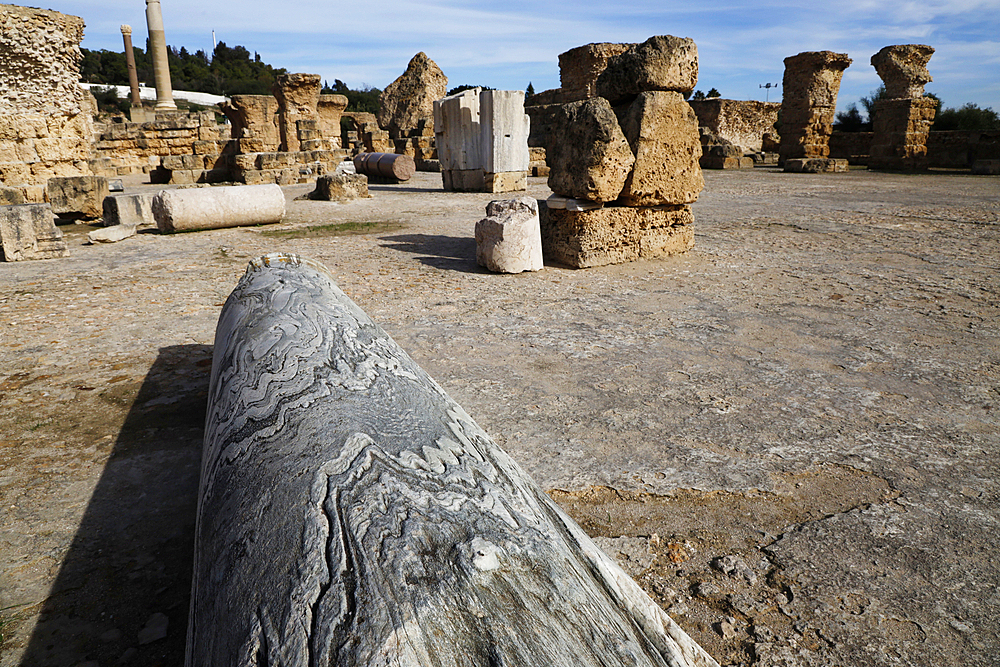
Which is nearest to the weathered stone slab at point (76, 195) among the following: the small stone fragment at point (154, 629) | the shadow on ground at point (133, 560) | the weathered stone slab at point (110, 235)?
the weathered stone slab at point (110, 235)

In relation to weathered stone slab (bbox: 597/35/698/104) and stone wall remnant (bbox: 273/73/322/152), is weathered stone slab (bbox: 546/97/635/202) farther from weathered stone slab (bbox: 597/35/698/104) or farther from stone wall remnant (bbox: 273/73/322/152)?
stone wall remnant (bbox: 273/73/322/152)

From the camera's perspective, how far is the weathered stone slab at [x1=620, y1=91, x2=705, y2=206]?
5.59 m

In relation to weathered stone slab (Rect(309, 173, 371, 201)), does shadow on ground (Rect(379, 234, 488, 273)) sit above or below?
below

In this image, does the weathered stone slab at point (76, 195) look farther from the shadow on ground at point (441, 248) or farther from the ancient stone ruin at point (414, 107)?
the ancient stone ruin at point (414, 107)

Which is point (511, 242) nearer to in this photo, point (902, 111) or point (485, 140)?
point (485, 140)

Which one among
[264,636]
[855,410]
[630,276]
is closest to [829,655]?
[264,636]

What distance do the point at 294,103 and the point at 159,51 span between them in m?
7.66

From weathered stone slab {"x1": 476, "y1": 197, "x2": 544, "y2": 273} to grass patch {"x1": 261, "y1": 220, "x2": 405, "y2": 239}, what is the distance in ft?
9.32

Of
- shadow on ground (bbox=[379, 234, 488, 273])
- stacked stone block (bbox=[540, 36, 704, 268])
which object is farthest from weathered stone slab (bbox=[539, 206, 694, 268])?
shadow on ground (bbox=[379, 234, 488, 273])

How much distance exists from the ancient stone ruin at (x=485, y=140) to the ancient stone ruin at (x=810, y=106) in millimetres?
9160

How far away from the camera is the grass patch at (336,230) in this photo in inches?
307

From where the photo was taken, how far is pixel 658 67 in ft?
18.1

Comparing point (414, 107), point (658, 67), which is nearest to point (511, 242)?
point (658, 67)

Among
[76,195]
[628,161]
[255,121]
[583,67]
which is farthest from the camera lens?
[583,67]
